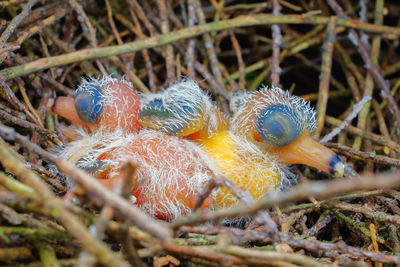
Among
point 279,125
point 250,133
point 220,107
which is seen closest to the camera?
point 279,125

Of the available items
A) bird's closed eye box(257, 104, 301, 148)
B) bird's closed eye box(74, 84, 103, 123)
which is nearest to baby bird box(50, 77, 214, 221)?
bird's closed eye box(74, 84, 103, 123)

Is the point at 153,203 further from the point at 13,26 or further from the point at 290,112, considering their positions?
the point at 13,26

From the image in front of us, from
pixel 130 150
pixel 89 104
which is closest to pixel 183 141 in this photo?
pixel 130 150

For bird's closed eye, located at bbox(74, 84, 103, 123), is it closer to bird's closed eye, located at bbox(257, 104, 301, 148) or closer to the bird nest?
the bird nest

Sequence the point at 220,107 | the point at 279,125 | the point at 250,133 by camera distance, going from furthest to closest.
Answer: the point at 220,107
the point at 250,133
the point at 279,125

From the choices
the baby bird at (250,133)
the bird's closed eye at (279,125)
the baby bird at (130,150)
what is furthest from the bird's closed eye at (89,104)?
the bird's closed eye at (279,125)

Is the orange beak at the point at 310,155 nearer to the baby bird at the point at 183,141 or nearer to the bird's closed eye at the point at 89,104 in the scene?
the baby bird at the point at 183,141

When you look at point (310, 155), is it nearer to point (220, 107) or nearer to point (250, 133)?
point (250, 133)
